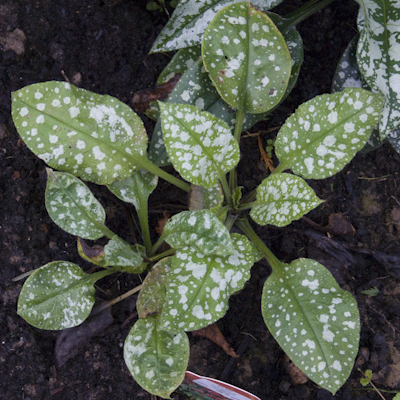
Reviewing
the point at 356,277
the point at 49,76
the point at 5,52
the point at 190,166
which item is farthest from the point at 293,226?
the point at 5,52

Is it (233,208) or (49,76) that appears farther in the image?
(49,76)

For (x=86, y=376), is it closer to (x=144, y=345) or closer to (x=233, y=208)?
(x=144, y=345)

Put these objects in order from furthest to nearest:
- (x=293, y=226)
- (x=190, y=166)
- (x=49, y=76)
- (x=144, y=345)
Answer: (x=293, y=226) → (x=49, y=76) → (x=144, y=345) → (x=190, y=166)

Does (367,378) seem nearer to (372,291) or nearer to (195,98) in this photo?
(372,291)

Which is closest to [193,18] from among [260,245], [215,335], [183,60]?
[183,60]

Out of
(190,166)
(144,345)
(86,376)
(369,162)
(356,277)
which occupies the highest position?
(190,166)

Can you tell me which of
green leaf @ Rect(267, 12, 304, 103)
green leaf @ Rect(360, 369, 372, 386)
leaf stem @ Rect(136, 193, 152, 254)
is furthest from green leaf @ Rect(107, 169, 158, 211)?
green leaf @ Rect(360, 369, 372, 386)
